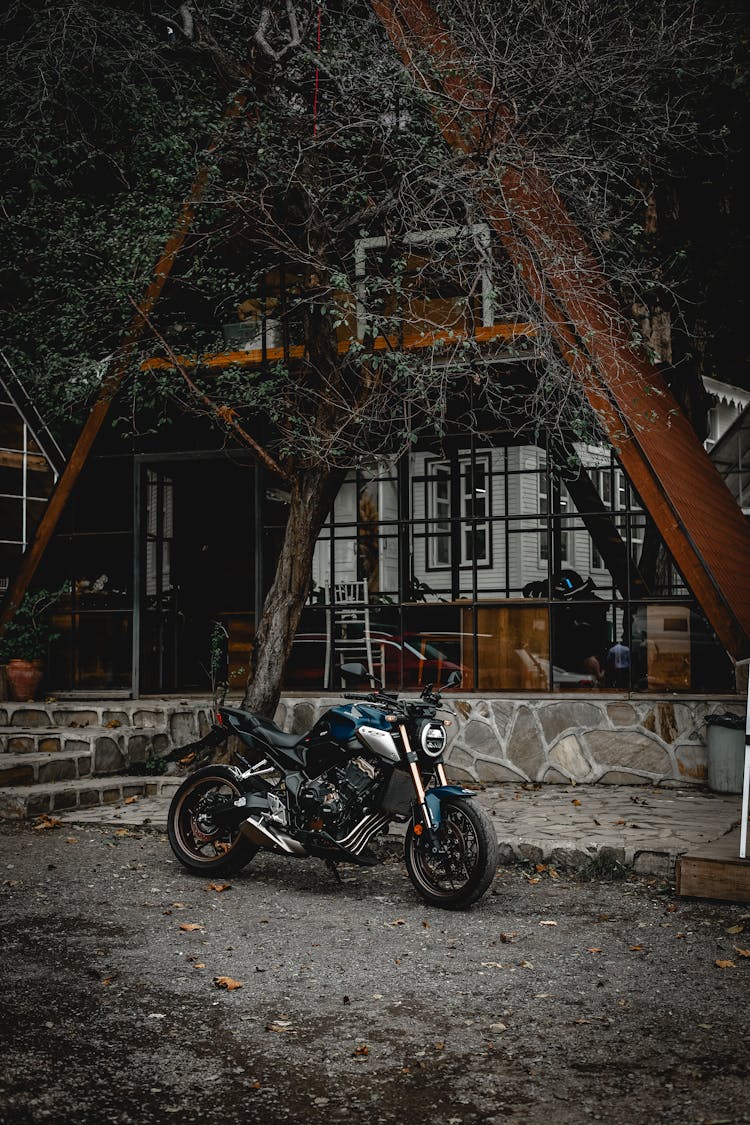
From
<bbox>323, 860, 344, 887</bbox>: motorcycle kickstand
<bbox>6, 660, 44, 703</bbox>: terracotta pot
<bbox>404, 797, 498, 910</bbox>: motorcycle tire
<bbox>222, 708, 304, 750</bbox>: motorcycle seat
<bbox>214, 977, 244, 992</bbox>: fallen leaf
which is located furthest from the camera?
<bbox>6, 660, 44, 703</bbox>: terracotta pot

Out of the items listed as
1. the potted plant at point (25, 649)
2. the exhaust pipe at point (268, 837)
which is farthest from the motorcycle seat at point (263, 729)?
the potted plant at point (25, 649)

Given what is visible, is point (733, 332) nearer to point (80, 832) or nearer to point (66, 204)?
point (66, 204)

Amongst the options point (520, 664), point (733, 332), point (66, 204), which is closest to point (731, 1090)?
point (520, 664)

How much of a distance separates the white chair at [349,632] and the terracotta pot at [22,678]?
3109 mm

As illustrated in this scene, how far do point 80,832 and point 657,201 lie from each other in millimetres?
9489

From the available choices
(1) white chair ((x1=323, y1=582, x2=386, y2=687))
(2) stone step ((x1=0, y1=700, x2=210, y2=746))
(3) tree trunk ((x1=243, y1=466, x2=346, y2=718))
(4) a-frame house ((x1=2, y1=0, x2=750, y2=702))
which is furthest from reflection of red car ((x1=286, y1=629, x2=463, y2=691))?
(4) a-frame house ((x1=2, y1=0, x2=750, y2=702))

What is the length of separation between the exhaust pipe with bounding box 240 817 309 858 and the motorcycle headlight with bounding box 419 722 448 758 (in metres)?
0.95

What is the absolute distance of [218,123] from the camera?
1072cm

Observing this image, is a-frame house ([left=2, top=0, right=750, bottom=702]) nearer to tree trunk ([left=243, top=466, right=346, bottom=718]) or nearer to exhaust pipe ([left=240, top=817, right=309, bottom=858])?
tree trunk ([left=243, top=466, right=346, bottom=718])

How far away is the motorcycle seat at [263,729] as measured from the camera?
670 centimetres

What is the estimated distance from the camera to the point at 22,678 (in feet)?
39.4

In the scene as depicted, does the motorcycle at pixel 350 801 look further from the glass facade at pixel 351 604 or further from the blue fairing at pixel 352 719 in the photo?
the glass facade at pixel 351 604

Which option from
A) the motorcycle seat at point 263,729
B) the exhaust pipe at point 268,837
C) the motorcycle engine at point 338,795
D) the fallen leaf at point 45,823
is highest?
the motorcycle seat at point 263,729

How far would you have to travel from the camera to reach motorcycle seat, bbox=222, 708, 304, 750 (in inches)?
264
